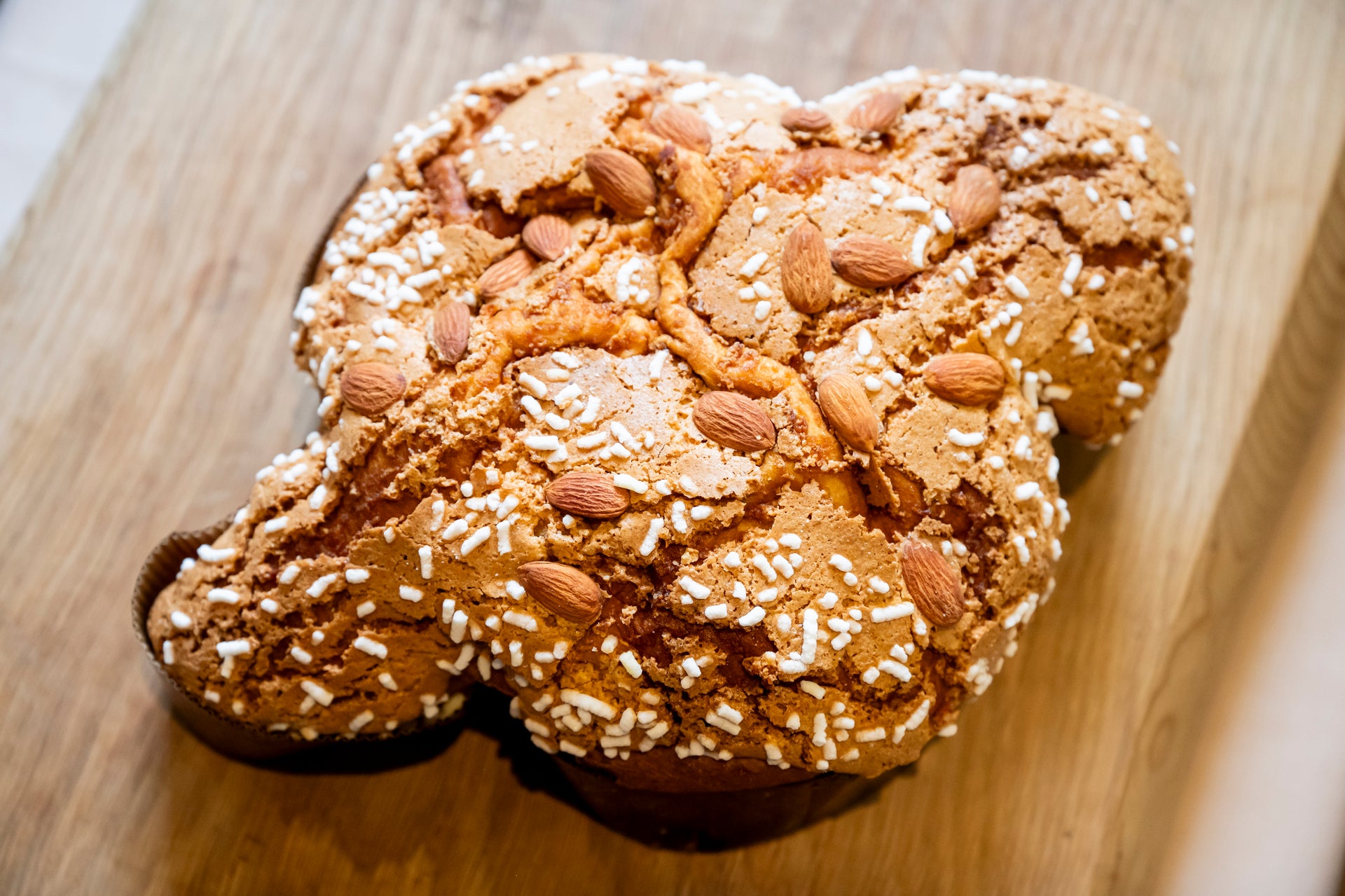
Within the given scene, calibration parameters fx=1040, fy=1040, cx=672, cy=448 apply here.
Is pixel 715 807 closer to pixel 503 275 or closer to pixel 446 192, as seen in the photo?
pixel 503 275

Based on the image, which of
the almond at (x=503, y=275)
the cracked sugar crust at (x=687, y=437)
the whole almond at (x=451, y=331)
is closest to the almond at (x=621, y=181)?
the cracked sugar crust at (x=687, y=437)

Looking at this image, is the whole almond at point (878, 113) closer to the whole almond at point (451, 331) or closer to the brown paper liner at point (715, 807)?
the whole almond at point (451, 331)

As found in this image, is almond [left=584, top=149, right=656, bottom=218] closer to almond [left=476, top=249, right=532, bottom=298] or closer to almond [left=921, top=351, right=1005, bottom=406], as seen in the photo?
almond [left=476, top=249, right=532, bottom=298]

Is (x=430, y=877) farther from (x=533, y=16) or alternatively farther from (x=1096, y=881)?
(x=533, y=16)

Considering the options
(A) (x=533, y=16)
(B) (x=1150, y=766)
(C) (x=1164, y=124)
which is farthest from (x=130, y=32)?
(B) (x=1150, y=766)

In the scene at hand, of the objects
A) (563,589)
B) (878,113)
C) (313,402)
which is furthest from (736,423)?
(313,402)

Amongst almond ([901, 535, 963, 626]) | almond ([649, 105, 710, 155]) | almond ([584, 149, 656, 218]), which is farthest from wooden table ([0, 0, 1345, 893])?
almond ([584, 149, 656, 218])
